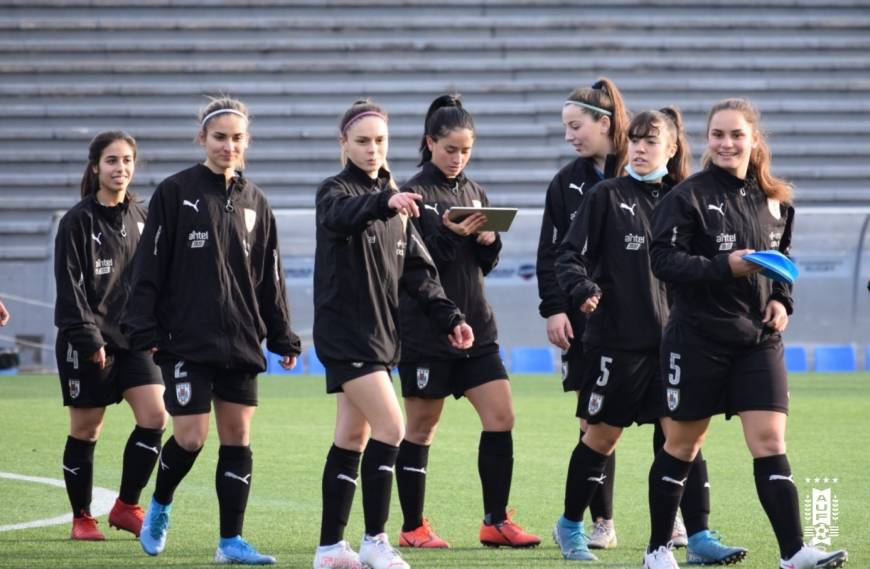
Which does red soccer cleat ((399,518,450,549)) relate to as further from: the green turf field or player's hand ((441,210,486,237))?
player's hand ((441,210,486,237))

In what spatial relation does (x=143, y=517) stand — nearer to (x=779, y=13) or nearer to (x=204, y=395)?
(x=204, y=395)

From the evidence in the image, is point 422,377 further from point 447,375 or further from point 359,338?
point 359,338

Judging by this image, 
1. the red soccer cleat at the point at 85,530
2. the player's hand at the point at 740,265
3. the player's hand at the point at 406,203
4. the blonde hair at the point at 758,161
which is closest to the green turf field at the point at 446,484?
the red soccer cleat at the point at 85,530

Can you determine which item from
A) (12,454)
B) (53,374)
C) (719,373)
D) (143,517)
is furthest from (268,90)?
(719,373)

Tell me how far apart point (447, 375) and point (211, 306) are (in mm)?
1205

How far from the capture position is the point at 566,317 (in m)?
6.76

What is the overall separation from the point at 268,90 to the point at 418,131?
8.32ft

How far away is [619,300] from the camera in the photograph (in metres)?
6.41

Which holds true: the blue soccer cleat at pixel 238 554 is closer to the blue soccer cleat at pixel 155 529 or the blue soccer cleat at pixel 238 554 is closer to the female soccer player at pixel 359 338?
the blue soccer cleat at pixel 155 529

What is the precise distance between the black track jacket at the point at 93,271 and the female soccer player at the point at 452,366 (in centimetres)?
134

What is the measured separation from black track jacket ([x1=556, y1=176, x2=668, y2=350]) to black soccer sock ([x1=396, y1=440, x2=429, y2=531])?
0.92m

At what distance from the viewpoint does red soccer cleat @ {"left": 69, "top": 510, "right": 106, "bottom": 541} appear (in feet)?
22.3

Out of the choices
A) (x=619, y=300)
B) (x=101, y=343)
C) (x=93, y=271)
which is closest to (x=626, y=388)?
(x=619, y=300)

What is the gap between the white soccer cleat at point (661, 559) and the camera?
18.4 ft
